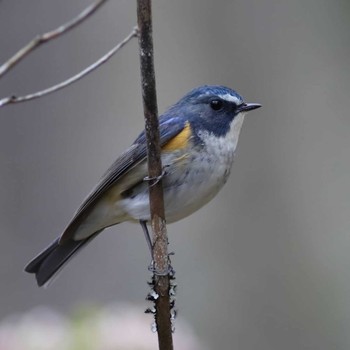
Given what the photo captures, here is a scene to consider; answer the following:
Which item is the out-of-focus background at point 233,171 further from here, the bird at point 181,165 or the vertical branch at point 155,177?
the vertical branch at point 155,177

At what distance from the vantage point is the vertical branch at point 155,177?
2484 mm

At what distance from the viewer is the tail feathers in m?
4.05

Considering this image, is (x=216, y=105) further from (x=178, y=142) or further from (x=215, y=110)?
(x=178, y=142)

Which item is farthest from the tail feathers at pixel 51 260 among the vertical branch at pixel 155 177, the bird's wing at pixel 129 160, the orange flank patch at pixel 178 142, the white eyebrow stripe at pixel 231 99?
the vertical branch at pixel 155 177

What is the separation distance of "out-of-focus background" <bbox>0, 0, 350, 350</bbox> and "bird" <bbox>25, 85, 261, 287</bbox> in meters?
1.54

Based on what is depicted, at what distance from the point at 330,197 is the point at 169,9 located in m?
1.74

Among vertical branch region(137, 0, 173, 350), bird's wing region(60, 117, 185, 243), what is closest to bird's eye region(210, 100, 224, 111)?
bird's wing region(60, 117, 185, 243)

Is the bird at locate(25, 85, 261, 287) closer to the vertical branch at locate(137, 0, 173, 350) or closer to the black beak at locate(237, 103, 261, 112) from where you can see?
the black beak at locate(237, 103, 261, 112)

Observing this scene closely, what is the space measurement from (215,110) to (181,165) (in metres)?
0.35

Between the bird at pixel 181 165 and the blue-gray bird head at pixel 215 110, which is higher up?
the blue-gray bird head at pixel 215 110

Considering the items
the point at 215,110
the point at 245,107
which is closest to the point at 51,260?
the point at 215,110

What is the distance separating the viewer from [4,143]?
217 inches

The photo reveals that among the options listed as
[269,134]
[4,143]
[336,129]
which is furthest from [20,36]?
[336,129]

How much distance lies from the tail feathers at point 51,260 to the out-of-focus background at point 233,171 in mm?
1241
